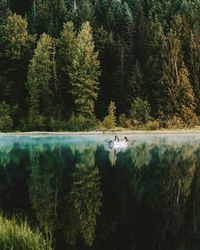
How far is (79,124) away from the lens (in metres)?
69.4

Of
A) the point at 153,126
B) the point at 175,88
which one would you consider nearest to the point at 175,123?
the point at 153,126

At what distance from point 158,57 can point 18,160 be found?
43658 mm

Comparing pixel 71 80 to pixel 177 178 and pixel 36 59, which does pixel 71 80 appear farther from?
pixel 177 178

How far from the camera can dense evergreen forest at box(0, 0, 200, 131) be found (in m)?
72.1

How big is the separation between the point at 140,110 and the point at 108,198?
49.7m

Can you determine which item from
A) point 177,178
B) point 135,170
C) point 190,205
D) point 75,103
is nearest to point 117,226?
point 190,205

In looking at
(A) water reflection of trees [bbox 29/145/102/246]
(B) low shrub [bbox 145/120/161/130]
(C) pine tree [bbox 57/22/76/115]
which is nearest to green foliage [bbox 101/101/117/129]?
(B) low shrub [bbox 145/120/161/130]

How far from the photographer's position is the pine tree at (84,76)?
72.9 meters

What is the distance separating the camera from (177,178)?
2742 centimetres

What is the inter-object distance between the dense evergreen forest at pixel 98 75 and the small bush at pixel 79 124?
4.9 inches

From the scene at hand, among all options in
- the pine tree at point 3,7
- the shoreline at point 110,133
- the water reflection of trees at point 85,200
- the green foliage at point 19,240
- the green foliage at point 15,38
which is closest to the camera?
the green foliage at point 19,240

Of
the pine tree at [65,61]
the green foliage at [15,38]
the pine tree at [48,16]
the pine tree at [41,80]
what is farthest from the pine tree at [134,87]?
the green foliage at [15,38]

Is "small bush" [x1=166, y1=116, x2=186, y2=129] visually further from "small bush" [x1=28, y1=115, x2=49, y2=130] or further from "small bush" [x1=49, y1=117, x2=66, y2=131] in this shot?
"small bush" [x1=28, y1=115, x2=49, y2=130]

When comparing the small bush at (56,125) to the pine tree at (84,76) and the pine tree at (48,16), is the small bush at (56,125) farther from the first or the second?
the pine tree at (48,16)
